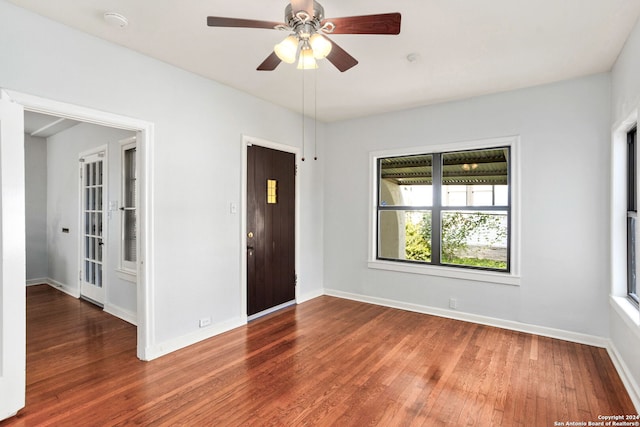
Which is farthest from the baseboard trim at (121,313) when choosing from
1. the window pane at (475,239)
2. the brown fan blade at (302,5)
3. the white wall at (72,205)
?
the window pane at (475,239)

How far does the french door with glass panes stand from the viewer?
4.61m

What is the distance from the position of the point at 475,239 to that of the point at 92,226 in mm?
5329

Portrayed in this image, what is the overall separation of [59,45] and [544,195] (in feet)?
15.4

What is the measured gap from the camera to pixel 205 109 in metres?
3.55

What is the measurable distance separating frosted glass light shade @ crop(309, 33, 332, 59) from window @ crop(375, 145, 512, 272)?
2.82m

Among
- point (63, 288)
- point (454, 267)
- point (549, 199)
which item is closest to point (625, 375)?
point (549, 199)

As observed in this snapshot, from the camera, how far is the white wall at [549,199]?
336 centimetres

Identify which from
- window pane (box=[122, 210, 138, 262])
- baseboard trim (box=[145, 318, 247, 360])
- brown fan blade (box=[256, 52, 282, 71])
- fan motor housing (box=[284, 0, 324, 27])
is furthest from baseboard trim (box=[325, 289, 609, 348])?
fan motor housing (box=[284, 0, 324, 27])

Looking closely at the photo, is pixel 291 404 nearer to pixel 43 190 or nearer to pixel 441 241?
pixel 441 241

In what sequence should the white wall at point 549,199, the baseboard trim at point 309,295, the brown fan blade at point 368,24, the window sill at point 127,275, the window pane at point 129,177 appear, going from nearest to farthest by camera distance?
the brown fan blade at point 368,24 → the white wall at point 549,199 → the window sill at point 127,275 → the window pane at point 129,177 → the baseboard trim at point 309,295

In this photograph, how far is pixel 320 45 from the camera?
1.98m

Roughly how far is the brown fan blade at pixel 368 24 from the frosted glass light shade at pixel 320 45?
0.07 metres

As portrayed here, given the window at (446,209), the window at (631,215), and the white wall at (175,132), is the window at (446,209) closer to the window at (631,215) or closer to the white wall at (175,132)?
the window at (631,215)

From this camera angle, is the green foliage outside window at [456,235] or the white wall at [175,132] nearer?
the white wall at [175,132]
